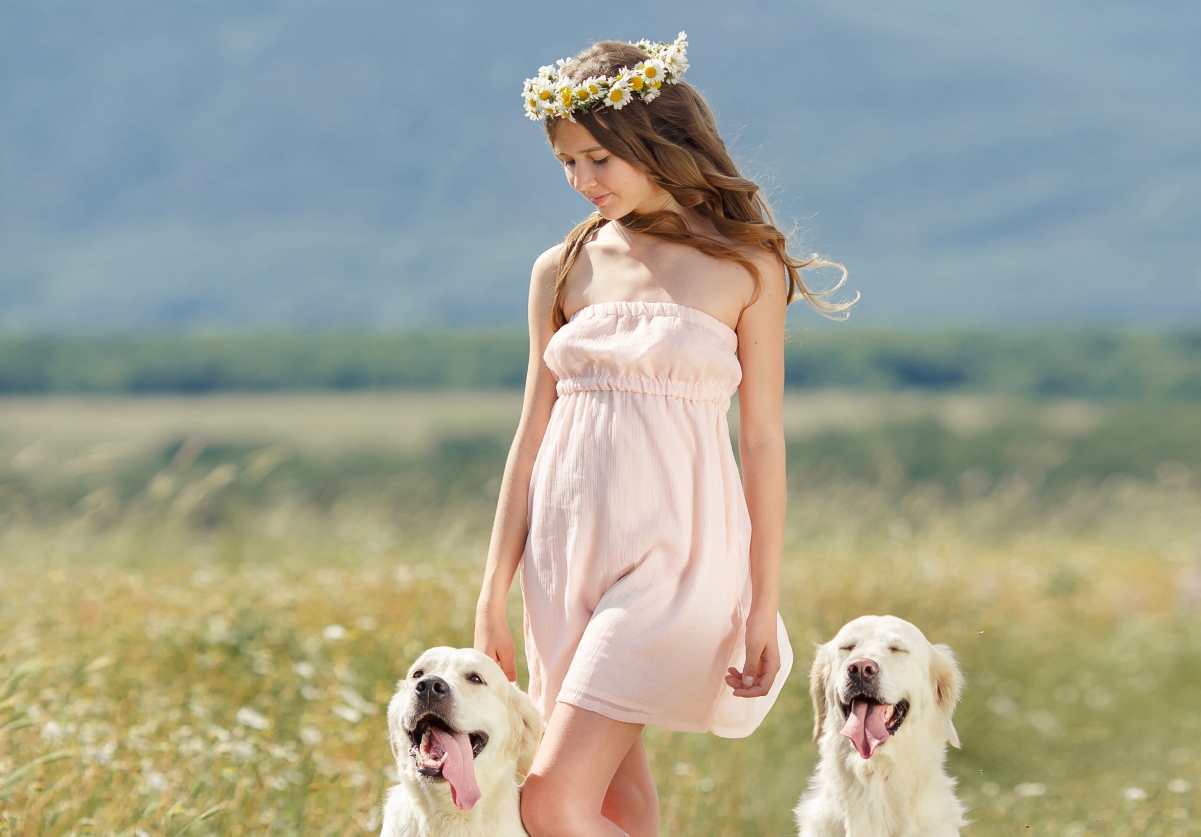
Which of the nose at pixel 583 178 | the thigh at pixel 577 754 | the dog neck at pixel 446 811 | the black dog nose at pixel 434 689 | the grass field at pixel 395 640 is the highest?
the nose at pixel 583 178

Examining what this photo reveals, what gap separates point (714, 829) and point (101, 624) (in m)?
2.86

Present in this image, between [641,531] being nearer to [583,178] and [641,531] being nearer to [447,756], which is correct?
[447,756]

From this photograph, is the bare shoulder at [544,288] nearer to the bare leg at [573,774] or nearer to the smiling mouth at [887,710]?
the bare leg at [573,774]

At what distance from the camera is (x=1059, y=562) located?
9930 millimetres

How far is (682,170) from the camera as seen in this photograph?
9.73ft

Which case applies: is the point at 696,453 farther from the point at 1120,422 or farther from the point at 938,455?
the point at 1120,422

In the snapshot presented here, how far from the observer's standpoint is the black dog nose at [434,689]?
242cm

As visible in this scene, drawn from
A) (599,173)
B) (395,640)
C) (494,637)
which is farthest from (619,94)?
(395,640)

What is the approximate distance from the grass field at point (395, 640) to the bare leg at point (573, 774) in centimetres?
100

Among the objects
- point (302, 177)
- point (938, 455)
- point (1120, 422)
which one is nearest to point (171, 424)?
point (938, 455)

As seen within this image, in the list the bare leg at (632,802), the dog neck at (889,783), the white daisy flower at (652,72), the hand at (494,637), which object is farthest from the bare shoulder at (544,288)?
the dog neck at (889,783)

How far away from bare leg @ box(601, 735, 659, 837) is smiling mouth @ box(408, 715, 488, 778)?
22.6 inches

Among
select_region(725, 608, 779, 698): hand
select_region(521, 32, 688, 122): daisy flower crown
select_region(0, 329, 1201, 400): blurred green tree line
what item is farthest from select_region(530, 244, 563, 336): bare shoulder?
select_region(0, 329, 1201, 400): blurred green tree line

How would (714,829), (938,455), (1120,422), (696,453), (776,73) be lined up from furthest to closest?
(776,73) < (1120,422) < (938,455) < (714,829) < (696,453)
